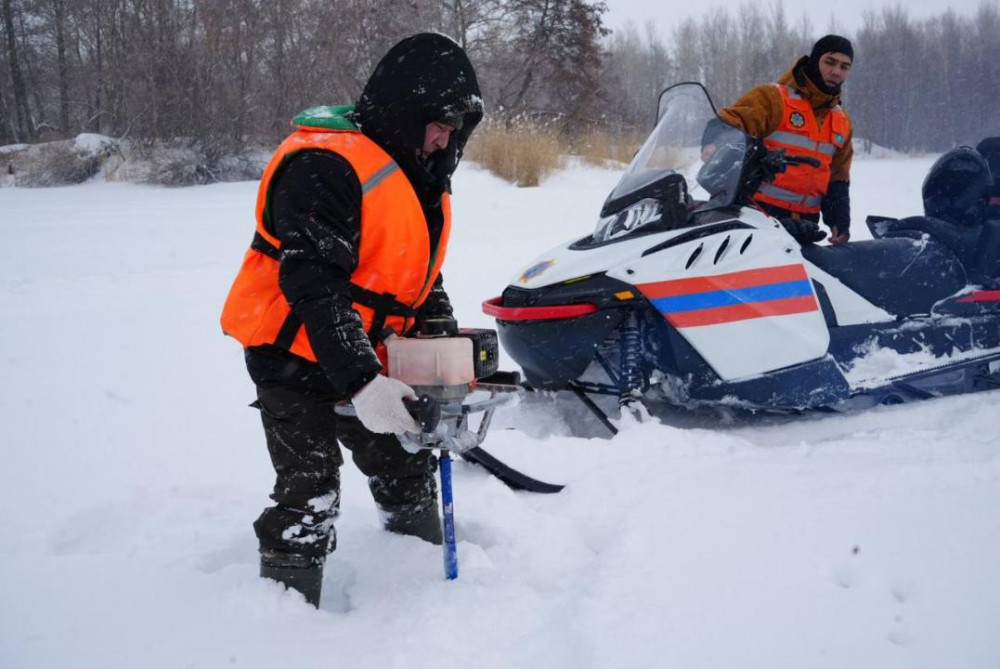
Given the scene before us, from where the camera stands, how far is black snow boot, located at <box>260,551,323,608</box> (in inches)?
72.7

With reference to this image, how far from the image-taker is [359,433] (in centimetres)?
206

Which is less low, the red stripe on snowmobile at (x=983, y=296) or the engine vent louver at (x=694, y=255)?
the engine vent louver at (x=694, y=255)

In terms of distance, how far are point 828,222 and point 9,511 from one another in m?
4.23

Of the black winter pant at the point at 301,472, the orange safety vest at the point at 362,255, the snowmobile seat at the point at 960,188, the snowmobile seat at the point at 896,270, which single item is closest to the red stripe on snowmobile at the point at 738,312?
the snowmobile seat at the point at 896,270

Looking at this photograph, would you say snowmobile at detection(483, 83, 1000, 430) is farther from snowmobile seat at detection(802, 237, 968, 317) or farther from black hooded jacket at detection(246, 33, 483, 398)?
black hooded jacket at detection(246, 33, 483, 398)

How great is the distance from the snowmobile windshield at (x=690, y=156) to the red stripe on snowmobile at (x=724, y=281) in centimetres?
31

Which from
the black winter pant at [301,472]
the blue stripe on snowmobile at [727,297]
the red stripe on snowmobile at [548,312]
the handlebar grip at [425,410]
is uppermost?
the handlebar grip at [425,410]

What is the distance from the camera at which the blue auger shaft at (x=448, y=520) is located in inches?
73.9

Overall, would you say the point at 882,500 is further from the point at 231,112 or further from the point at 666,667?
the point at 231,112

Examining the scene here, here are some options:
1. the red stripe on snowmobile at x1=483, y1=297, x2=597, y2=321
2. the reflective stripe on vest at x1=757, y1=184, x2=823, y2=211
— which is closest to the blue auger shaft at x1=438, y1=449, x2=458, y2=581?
the red stripe on snowmobile at x1=483, y1=297, x2=597, y2=321

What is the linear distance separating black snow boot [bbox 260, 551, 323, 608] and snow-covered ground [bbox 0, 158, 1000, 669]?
5 cm


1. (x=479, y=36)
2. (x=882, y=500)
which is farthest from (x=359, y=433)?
(x=479, y=36)

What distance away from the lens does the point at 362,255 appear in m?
1.73

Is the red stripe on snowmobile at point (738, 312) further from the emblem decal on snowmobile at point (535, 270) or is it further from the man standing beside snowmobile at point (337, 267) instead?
the man standing beside snowmobile at point (337, 267)
